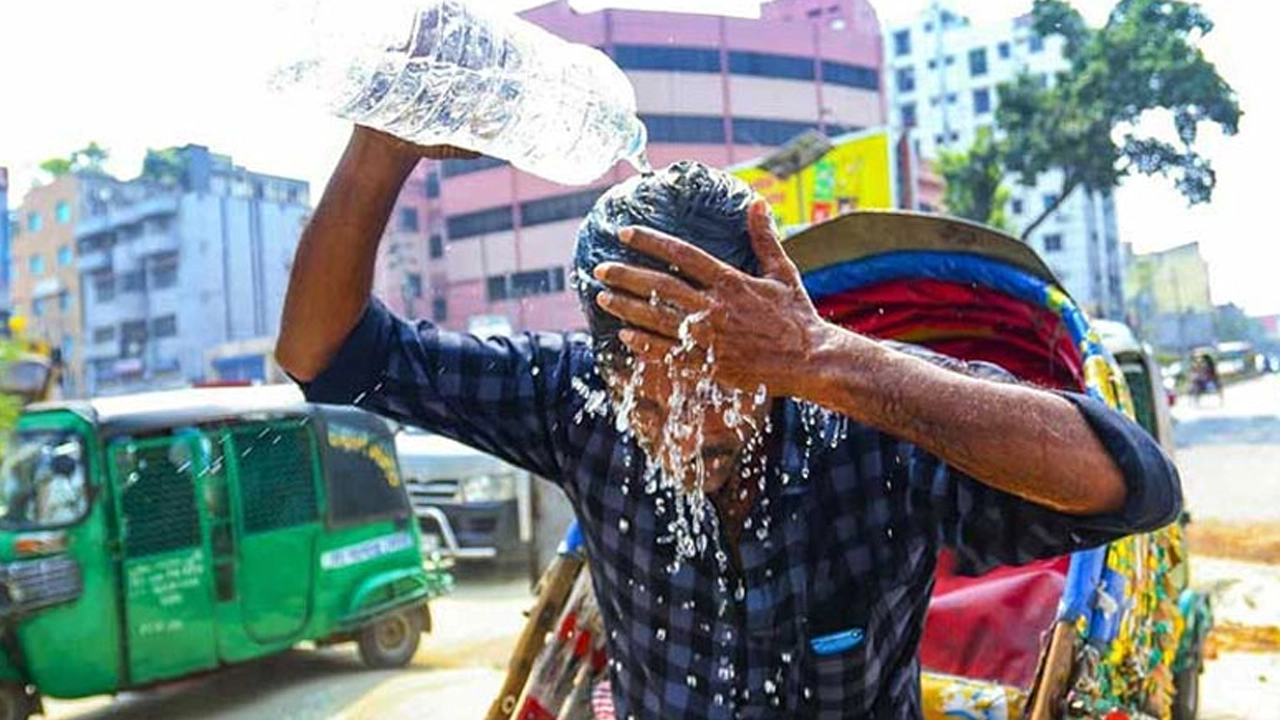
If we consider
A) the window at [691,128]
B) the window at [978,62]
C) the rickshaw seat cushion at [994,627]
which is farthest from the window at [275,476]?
the window at [978,62]

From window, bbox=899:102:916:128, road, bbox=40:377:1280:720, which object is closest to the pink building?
road, bbox=40:377:1280:720

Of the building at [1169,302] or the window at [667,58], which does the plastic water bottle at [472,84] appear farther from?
the building at [1169,302]

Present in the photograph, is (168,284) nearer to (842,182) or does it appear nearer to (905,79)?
(842,182)

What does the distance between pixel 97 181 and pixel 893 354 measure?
2493cm

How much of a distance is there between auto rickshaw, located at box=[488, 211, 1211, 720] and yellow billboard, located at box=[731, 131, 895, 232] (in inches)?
574

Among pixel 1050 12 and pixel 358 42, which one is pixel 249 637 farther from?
pixel 1050 12

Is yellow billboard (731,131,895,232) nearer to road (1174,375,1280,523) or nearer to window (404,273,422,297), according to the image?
road (1174,375,1280,523)

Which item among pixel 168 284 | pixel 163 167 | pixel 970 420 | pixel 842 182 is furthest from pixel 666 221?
pixel 168 284

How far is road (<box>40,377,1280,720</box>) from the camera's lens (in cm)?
641

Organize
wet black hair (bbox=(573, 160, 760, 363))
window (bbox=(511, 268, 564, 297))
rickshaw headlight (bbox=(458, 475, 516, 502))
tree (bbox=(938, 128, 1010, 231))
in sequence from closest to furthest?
wet black hair (bbox=(573, 160, 760, 363)) → window (bbox=(511, 268, 564, 297)) → rickshaw headlight (bbox=(458, 475, 516, 502)) → tree (bbox=(938, 128, 1010, 231))

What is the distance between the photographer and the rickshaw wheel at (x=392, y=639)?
7.29 m

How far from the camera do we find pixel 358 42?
1.99m

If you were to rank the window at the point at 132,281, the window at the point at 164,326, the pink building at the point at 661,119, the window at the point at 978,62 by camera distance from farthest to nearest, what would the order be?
the window at the point at 978,62 → the window at the point at 132,281 → the window at the point at 164,326 → the pink building at the point at 661,119

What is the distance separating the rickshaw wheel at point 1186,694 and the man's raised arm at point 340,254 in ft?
14.6
